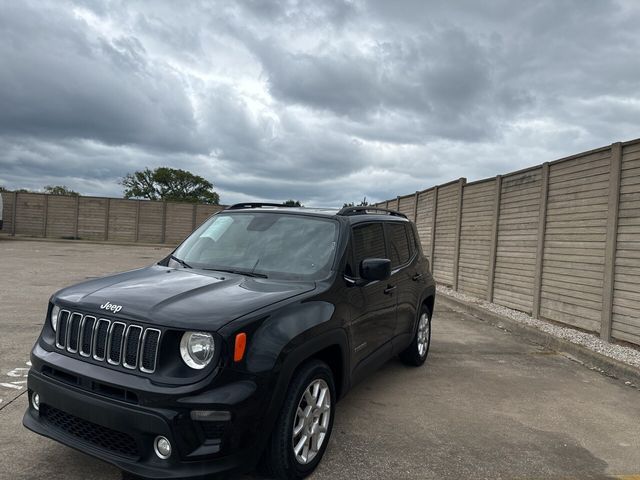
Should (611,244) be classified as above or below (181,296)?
above

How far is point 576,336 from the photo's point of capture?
7016mm

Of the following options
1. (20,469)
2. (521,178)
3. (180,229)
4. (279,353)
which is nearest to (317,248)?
(279,353)

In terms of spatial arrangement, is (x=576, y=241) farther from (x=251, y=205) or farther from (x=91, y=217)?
(x=91, y=217)

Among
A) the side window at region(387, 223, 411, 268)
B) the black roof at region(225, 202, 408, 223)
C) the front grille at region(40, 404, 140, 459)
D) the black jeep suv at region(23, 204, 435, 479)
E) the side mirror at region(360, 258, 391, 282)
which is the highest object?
the black roof at region(225, 202, 408, 223)

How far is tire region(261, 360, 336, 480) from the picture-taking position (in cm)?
274

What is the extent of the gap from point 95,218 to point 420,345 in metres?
30.9

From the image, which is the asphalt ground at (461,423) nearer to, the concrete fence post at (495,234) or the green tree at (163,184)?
the concrete fence post at (495,234)

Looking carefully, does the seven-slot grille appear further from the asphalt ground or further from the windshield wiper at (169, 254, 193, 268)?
A: the windshield wiper at (169, 254, 193, 268)

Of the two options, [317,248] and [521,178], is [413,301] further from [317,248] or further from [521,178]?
[521,178]

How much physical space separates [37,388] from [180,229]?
30.8 m

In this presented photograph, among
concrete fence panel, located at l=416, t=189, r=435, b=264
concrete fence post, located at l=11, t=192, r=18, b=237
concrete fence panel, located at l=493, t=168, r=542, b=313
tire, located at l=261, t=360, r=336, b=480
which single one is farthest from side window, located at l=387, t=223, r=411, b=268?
concrete fence post, located at l=11, t=192, r=18, b=237

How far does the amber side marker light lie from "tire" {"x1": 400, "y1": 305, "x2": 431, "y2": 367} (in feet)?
10.4

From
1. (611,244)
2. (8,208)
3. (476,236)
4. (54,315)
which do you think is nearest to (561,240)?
(611,244)

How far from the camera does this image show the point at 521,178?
9133mm
